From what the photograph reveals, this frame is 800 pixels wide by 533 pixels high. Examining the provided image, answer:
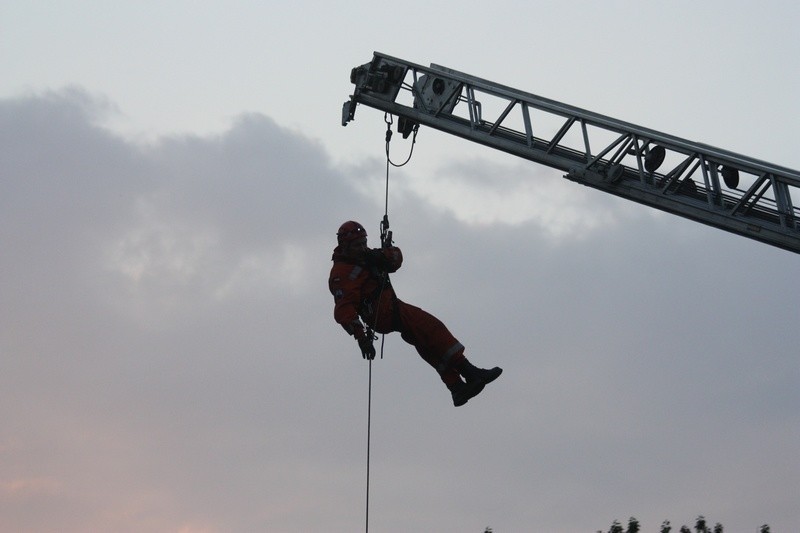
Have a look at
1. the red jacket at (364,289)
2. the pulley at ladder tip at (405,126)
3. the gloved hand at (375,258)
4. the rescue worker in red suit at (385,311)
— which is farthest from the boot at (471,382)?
the pulley at ladder tip at (405,126)

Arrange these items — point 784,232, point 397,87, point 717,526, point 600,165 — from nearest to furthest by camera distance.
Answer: point 784,232
point 600,165
point 397,87
point 717,526

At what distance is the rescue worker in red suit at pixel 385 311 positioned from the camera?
51.9 ft

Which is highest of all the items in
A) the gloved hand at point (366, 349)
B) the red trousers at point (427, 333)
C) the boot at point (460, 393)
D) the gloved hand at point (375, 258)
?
the gloved hand at point (375, 258)

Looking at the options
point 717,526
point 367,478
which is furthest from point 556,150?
point 717,526

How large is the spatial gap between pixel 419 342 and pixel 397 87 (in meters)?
3.49

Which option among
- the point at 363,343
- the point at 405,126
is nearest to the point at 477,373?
the point at 363,343

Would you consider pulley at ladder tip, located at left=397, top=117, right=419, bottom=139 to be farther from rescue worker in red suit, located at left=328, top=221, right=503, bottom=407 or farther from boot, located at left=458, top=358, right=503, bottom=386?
boot, located at left=458, top=358, right=503, bottom=386

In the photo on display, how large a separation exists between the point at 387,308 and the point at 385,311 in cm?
4

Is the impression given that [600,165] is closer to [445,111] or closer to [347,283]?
[445,111]

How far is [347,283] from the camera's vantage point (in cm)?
1581

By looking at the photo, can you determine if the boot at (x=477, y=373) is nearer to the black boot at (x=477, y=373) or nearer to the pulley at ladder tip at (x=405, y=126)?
the black boot at (x=477, y=373)

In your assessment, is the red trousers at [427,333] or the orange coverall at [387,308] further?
the red trousers at [427,333]

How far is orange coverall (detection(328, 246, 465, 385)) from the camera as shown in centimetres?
1582

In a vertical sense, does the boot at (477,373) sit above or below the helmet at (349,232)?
below
